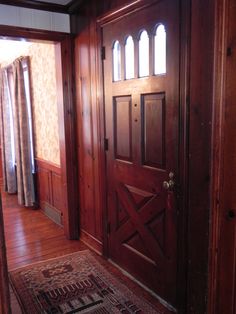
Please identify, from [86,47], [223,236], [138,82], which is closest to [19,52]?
[86,47]

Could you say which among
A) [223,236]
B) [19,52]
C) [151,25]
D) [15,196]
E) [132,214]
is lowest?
[15,196]

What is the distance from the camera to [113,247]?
2771 millimetres

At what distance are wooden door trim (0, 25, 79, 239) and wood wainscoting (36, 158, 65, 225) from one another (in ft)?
0.68

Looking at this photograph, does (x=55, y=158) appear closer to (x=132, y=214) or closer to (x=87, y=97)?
(x=87, y=97)

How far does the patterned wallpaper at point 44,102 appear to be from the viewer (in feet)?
12.1

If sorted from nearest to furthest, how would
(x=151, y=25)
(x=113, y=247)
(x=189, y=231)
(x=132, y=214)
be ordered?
(x=189, y=231), (x=151, y=25), (x=132, y=214), (x=113, y=247)

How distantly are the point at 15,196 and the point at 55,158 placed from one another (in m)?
1.82

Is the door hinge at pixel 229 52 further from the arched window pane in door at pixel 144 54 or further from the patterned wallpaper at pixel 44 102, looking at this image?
the patterned wallpaper at pixel 44 102

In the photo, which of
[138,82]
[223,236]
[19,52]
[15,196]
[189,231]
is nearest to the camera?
[223,236]

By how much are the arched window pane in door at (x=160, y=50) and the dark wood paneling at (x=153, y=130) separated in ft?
0.55

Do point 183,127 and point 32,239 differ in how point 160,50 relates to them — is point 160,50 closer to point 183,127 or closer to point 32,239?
point 183,127

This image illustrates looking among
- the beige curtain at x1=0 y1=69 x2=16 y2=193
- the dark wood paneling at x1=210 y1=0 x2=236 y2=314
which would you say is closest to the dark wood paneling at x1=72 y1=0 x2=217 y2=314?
the dark wood paneling at x1=210 y1=0 x2=236 y2=314

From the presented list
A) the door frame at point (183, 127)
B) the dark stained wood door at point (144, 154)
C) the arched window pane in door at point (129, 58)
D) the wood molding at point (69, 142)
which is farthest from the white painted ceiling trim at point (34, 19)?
the arched window pane in door at point (129, 58)

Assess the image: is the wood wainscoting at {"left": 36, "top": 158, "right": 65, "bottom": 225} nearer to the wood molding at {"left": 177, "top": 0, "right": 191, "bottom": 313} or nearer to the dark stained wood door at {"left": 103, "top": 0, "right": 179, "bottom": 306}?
the dark stained wood door at {"left": 103, "top": 0, "right": 179, "bottom": 306}
